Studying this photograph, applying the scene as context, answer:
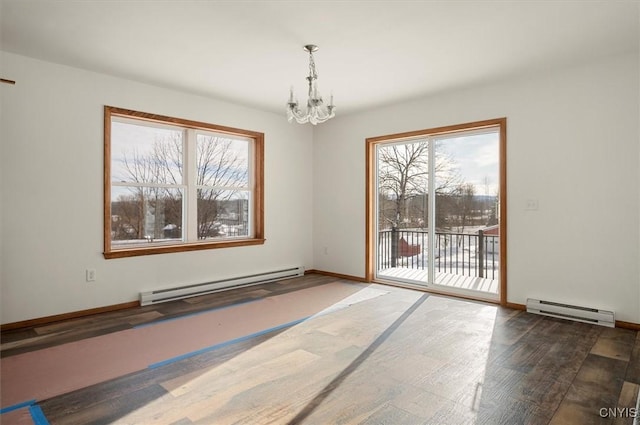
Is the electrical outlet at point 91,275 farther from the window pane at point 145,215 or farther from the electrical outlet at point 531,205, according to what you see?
the electrical outlet at point 531,205

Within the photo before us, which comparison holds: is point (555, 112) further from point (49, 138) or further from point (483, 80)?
point (49, 138)

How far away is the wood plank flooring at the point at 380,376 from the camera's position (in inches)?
82.4

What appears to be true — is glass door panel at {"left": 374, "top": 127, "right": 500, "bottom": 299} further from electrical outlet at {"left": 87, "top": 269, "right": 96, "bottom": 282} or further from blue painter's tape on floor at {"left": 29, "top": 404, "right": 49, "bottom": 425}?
blue painter's tape on floor at {"left": 29, "top": 404, "right": 49, "bottom": 425}

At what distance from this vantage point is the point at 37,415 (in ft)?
6.82

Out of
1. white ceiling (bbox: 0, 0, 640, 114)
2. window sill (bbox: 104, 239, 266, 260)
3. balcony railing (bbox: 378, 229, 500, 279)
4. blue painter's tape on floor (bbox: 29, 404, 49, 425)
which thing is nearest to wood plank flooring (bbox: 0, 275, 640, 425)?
blue painter's tape on floor (bbox: 29, 404, 49, 425)

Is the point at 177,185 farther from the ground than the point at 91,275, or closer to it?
farther from the ground

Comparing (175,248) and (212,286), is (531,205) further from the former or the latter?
(175,248)

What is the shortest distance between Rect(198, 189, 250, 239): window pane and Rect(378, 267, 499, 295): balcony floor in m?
2.27

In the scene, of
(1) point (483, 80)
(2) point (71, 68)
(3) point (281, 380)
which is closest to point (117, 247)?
(2) point (71, 68)

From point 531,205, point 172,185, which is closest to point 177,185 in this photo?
point 172,185

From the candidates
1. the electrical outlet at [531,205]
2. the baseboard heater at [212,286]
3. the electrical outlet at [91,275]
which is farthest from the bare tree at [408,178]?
the electrical outlet at [91,275]

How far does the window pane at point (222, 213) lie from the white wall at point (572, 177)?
309 cm

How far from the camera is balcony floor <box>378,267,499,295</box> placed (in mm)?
4645

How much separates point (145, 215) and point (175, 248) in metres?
0.54
